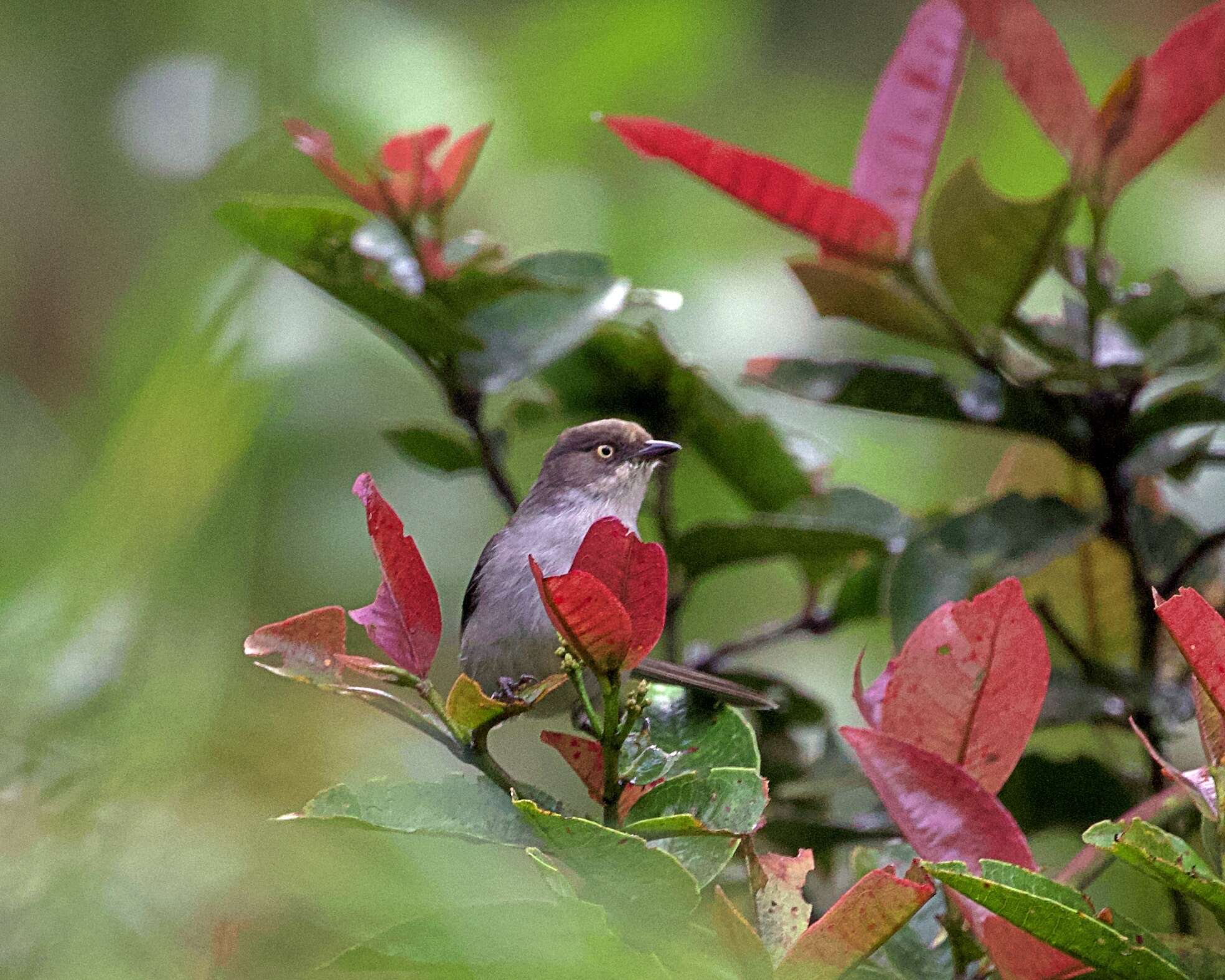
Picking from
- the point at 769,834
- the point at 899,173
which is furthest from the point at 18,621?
the point at 899,173

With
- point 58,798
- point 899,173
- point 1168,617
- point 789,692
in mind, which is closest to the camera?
point 58,798

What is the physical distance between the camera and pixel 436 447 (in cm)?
194

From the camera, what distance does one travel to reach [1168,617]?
935 millimetres

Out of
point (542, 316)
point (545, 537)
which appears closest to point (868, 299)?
point (542, 316)

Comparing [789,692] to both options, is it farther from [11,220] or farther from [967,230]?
[11,220]

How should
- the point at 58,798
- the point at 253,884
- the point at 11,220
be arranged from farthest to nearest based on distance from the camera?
the point at 11,220
the point at 58,798
the point at 253,884

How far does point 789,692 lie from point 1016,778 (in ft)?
1.06

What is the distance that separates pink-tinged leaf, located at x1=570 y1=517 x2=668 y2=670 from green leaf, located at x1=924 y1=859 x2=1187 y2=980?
0.86 feet

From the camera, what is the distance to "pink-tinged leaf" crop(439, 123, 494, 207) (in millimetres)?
1797

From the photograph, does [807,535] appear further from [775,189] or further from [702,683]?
[775,189]

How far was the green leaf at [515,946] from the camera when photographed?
0.51 m

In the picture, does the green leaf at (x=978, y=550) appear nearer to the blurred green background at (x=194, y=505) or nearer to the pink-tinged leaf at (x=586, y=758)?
the blurred green background at (x=194, y=505)

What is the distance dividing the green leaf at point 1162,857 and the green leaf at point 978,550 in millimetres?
644

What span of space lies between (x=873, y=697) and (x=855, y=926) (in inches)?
12.0
